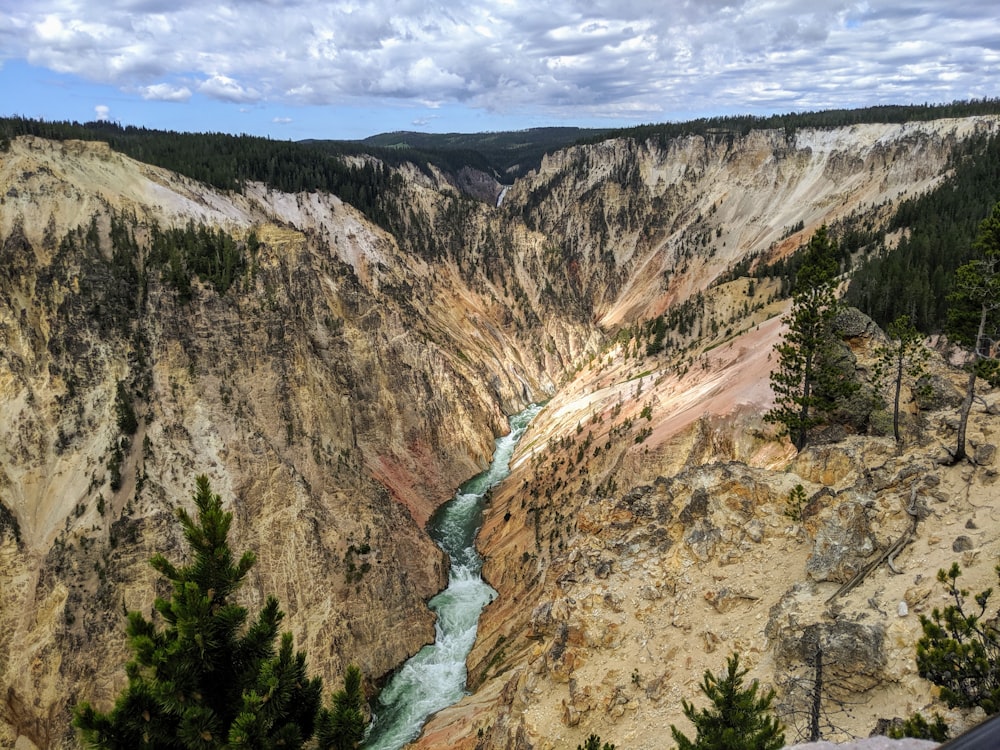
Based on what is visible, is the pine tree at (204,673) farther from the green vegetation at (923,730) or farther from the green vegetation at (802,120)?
the green vegetation at (802,120)

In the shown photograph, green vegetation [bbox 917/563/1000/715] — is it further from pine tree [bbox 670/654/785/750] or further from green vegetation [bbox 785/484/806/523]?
green vegetation [bbox 785/484/806/523]

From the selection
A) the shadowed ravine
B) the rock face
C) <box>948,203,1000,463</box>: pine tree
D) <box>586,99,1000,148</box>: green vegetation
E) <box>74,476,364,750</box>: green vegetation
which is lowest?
the shadowed ravine

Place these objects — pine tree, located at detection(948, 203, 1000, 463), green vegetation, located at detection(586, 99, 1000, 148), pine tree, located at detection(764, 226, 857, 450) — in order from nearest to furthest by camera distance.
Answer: pine tree, located at detection(948, 203, 1000, 463) < pine tree, located at detection(764, 226, 857, 450) < green vegetation, located at detection(586, 99, 1000, 148)

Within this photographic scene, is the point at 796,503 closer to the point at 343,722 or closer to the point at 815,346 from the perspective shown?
the point at 815,346

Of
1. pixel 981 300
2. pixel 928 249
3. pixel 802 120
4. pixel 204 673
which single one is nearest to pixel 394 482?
pixel 981 300

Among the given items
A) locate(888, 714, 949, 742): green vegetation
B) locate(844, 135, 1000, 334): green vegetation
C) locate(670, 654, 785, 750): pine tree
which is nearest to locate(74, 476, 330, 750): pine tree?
locate(670, 654, 785, 750): pine tree

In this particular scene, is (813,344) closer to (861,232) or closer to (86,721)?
(86,721)

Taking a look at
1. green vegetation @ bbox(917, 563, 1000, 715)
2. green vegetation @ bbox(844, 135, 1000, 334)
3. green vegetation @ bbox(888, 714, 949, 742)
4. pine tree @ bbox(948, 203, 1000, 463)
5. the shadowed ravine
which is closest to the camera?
green vegetation @ bbox(888, 714, 949, 742)
